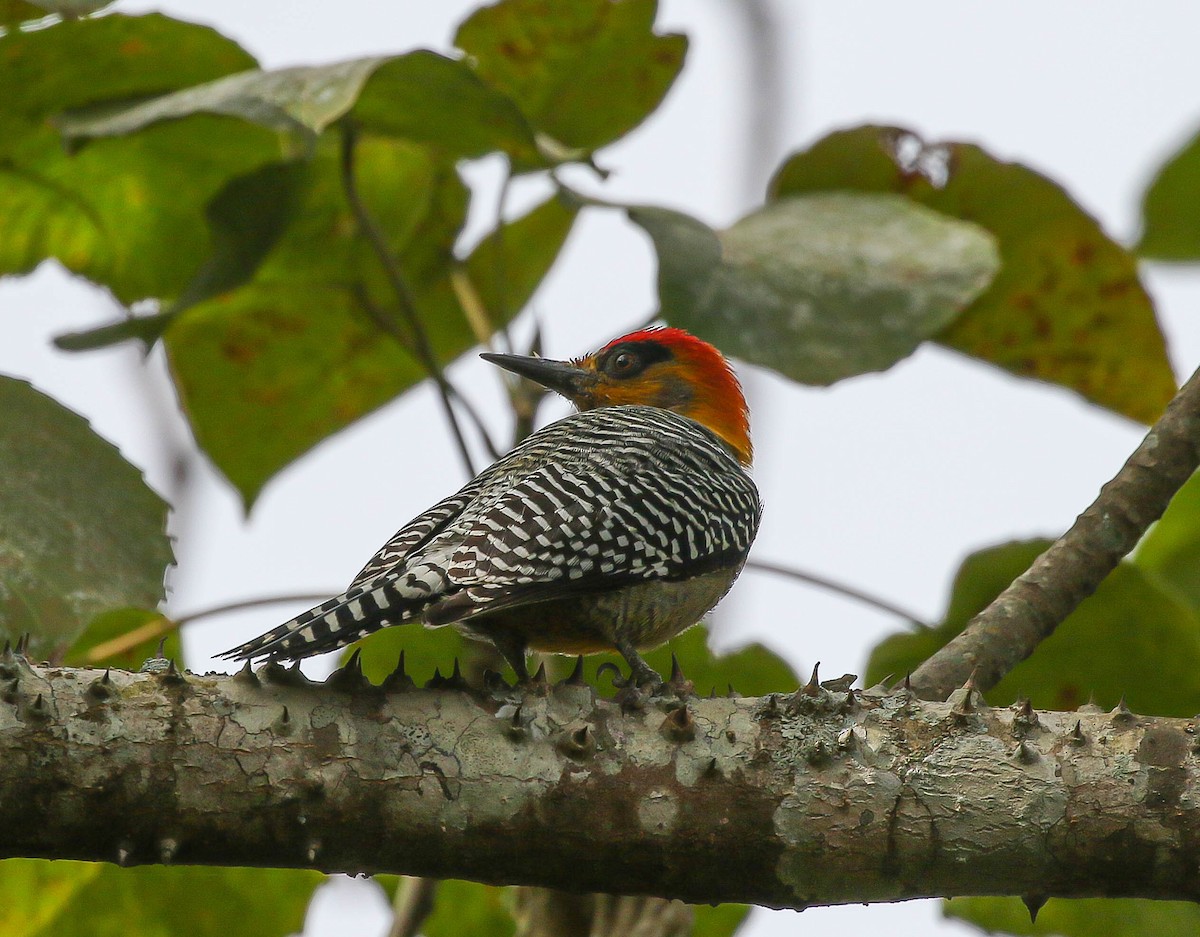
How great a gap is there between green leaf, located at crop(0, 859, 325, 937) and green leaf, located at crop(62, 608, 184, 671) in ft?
2.08

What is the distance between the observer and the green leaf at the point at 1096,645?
369 centimetres

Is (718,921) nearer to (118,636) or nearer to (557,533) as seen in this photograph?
(557,533)

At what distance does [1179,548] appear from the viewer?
4.48 meters

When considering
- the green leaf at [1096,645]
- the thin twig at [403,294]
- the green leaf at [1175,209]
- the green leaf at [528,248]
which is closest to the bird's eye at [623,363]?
the green leaf at [528,248]

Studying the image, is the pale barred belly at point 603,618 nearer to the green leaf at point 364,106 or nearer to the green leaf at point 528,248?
the green leaf at point 364,106

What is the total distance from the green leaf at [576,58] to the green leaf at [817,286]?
2.33 ft

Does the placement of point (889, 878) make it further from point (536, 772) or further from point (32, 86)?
point (32, 86)

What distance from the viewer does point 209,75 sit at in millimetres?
4012

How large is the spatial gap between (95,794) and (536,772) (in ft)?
2.36

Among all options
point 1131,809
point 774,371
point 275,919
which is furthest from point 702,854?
point 275,919

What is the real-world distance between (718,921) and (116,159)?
3.09 metres

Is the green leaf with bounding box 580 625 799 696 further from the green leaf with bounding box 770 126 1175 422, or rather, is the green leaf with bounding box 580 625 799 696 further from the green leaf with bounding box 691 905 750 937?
the green leaf with bounding box 770 126 1175 422

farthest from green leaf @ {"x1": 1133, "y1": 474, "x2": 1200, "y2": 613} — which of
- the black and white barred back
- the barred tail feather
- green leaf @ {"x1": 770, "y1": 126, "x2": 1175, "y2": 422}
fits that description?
the barred tail feather

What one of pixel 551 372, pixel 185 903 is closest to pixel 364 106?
pixel 551 372
